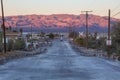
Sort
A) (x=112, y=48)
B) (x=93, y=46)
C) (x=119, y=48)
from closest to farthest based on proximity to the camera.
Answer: (x=119, y=48) < (x=112, y=48) < (x=93, y=46)

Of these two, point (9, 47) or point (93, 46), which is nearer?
point (9, 47)

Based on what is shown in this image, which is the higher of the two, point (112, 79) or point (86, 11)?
point (86, 11)

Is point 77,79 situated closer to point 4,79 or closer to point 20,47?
point 4,79

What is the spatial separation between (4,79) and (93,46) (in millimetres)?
108776

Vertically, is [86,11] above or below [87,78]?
above

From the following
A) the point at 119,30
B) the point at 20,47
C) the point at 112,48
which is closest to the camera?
the point at 119,30

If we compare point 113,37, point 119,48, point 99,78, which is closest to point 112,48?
point 113,37

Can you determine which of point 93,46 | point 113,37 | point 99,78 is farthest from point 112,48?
point 99,78

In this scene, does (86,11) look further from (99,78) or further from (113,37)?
(99,78)

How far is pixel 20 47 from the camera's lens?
103500mm

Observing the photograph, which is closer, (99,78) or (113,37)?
(99,78)

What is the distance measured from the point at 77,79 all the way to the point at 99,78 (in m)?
1.33

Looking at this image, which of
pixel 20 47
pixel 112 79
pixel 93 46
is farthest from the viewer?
pixel 93 46

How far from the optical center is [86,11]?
106562 mm
